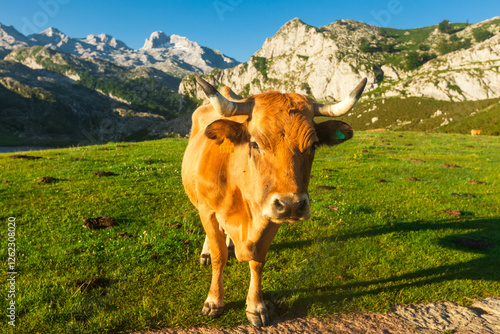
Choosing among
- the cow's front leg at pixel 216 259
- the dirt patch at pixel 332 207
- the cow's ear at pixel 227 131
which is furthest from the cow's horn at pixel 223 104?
the dirt patch at pixel 332 207

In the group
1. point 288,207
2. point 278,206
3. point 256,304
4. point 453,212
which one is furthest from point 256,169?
point 453,212

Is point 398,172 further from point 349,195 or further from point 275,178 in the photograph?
point 275,178

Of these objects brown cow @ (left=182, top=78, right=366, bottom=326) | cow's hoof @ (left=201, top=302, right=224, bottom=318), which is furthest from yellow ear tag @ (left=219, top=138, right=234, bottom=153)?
cow's hoof @ (left=201, top=302, right=224, bottom=318)

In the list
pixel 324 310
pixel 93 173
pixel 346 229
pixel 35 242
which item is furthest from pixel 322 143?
pixel 93 173

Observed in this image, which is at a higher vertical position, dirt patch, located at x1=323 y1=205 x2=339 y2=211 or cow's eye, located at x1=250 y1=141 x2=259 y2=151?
cow's eye, located at x1=250 y1=141 x2=259 y2=151

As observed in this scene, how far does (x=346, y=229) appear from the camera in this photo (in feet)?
31.4

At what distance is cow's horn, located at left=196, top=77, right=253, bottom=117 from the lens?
4.16 metres

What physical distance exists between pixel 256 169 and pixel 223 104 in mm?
1182

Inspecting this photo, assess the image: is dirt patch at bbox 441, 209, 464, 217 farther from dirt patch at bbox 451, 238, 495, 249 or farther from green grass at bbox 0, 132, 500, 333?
dirt patch at bbox 451, 238, 495, 249

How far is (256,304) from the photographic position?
543cm

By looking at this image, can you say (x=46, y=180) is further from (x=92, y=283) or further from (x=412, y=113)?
(x=412, y=113)

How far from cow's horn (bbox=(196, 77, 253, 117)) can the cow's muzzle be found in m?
1.56

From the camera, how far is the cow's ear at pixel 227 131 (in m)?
4.55

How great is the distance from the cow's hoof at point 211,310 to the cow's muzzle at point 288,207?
2691 millimetres
